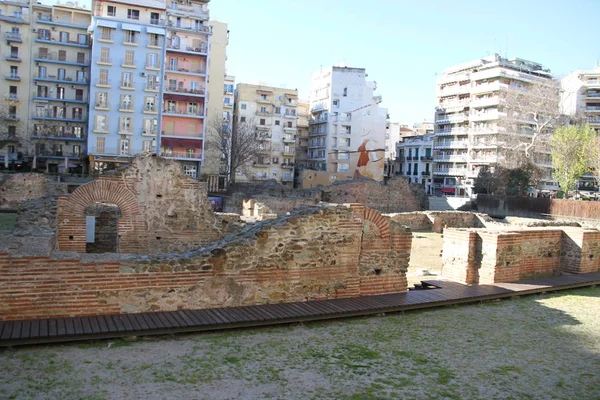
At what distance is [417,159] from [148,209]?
55199 millimetres

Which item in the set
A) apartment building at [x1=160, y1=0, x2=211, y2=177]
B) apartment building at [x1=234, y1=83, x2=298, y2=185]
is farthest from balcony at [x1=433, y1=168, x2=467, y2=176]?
apartment building at [x1=160, y1=0, x2=211, y2=177]

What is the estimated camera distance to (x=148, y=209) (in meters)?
11.9

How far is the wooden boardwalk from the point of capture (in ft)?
19.8

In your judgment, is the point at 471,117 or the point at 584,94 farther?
the point at 584,94

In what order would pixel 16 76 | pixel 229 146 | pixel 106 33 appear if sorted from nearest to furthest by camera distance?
1. pixel 106 33
2. pixel 16 76
3. pixel 229 146

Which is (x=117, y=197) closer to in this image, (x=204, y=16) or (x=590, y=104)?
A: (x=204, y=16)

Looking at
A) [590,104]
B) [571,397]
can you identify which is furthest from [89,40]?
[590,104]

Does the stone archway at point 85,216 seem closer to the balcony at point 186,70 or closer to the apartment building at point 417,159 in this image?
the balcony at point 186,70

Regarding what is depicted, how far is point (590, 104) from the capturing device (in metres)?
58.4

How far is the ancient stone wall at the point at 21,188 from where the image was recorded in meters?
25.2

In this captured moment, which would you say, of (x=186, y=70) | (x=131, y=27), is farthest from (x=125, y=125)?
(x=131, y=27)

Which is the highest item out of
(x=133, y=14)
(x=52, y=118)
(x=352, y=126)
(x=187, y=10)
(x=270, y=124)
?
(x=187, y=10)

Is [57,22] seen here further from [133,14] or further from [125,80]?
[125,80]

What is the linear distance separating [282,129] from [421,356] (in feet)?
172
